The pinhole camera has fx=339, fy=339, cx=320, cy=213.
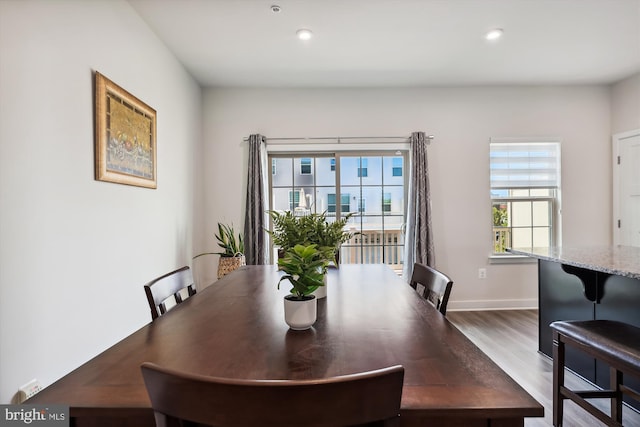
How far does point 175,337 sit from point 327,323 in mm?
478

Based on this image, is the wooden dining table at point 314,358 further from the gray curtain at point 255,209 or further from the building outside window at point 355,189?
the building outside window at point 355,189

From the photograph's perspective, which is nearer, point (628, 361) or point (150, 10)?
point (628, 361)

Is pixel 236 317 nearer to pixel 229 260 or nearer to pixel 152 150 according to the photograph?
pixel 152 150

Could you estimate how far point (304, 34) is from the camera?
2.79m

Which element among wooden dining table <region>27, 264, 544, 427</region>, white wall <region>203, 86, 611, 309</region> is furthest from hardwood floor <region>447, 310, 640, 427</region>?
wooden dining table <region>27, 264, 544, 427</region>

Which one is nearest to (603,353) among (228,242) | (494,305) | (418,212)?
(418,212)

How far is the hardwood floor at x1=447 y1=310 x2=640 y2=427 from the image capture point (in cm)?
186

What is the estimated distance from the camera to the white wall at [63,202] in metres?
1.49

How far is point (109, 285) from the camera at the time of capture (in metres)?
2.18

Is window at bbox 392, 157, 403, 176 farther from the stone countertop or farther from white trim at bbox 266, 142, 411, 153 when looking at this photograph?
the stone countertop

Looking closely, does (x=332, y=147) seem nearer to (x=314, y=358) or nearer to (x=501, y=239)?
(x=501, y=239)

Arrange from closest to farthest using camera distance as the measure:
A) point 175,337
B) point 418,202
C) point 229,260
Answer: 1. point 175,337
2. point 229,260
3. point 418,202

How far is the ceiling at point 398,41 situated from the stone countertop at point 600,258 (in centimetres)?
178

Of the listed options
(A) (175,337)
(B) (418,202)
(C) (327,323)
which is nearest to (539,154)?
(B) (418,202)
